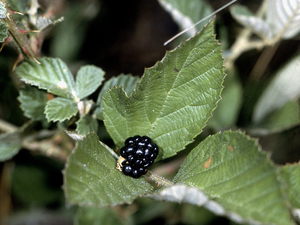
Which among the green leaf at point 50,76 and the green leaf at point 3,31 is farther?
the green leaf at point 50,76

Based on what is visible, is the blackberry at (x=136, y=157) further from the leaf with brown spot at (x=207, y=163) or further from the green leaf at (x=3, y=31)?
the green leaf at (x=3, y=31)

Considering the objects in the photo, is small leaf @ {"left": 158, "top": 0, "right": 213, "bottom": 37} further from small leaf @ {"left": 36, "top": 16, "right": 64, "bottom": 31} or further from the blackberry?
the blackberry

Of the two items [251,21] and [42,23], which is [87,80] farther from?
[251,21]

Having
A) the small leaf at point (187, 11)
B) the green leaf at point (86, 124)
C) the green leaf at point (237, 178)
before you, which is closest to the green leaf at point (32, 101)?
the green leaf at point (86, 124)

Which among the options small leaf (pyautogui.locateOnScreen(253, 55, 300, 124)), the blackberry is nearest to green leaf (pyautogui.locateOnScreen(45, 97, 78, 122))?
the blackberry

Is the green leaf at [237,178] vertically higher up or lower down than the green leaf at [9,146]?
lower down

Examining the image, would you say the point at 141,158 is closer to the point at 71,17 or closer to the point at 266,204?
the point at 266,204
